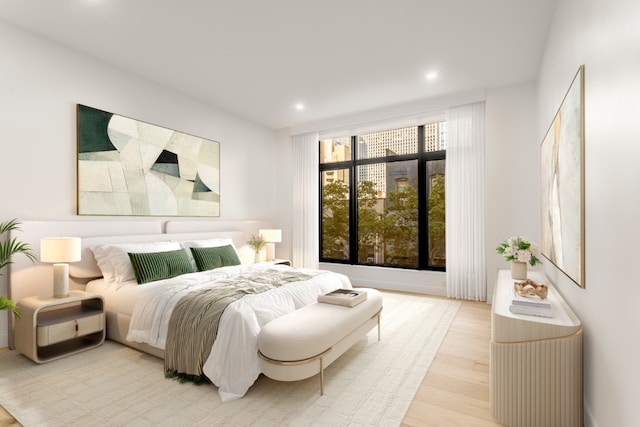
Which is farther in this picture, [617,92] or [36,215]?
[36,215]

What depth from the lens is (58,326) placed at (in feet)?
8.70

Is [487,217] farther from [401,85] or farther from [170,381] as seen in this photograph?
[170,381]

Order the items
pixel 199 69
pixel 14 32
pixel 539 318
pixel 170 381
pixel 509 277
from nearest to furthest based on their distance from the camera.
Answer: pixel 539 318, pixel 170 381, pixel 14 32, pixel 509 277, pixel 199 69

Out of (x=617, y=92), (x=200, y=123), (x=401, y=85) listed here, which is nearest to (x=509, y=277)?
(x=617, y=92)

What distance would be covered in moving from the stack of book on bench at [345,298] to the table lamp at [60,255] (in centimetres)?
219

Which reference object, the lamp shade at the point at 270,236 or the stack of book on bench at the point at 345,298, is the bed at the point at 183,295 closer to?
the stack of book on bench at the point at 345,298

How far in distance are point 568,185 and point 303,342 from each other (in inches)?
81.2

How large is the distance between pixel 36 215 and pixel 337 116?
4.25 metres

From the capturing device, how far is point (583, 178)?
183 centimetres

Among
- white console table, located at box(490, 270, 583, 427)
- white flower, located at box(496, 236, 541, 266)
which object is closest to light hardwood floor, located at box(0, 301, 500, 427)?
white console table, located at box(490, 270, 583, 427)

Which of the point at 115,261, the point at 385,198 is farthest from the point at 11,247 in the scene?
the point at 385,198

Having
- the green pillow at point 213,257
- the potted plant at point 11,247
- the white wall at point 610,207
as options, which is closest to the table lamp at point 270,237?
the green pillow at point 213,257

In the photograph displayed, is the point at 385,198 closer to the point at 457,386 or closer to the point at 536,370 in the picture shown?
the point at 457,386

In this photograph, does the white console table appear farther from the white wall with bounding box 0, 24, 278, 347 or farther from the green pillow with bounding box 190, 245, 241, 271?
the white wall with bounding box 0, 24, 278, 347
